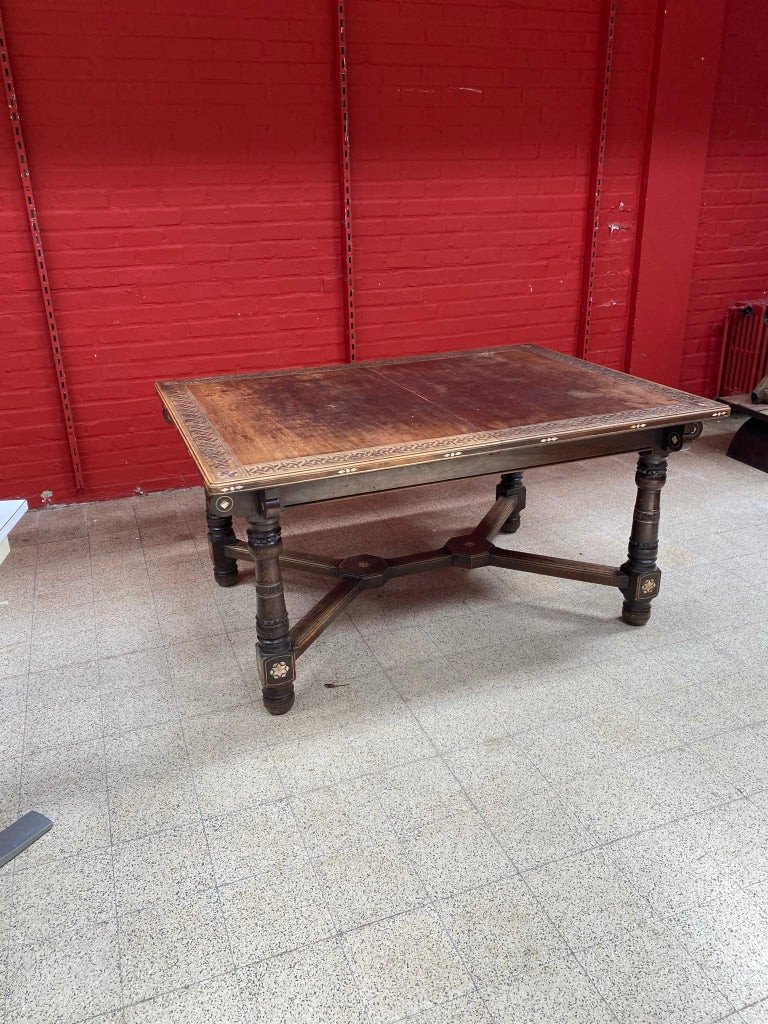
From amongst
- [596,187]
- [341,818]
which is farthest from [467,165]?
[341,818]

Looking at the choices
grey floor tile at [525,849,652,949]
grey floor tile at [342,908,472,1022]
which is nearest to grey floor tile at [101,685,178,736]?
grey floor tile at [342,908,472,1022]

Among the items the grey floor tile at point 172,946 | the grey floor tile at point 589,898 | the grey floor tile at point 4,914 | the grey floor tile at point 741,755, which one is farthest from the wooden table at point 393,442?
the grey floor tile at point 589,898

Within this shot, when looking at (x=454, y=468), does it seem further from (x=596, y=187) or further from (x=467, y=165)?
(x=596, y=187)

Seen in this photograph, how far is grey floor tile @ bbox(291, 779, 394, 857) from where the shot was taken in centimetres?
192

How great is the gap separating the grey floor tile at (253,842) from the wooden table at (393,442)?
428 mm

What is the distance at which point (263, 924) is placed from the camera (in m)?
1.71

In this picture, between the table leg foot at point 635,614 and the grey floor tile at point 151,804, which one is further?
the table leg foot at point 635,614

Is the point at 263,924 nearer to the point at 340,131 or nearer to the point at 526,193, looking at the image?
the point at 340,131

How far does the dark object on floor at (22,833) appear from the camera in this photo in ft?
6.23

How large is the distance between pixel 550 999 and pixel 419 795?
62 cm

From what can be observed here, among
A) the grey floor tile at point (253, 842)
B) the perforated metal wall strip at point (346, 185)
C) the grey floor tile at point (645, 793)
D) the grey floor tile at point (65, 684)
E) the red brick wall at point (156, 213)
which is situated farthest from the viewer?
the perforated metal wall strip at point (346, 185)

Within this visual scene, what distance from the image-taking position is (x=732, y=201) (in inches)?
191

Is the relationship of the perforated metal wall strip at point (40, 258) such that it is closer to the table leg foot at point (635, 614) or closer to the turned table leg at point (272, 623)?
the turned table leg at point (272, 623)

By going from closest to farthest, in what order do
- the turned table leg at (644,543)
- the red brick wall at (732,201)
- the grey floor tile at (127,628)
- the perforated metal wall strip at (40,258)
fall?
the turned table leg at (644,543) → the grey floor tile at (127,628) → the perforated metal wall strip at (40,258) → the red brick wall at (732,201)
